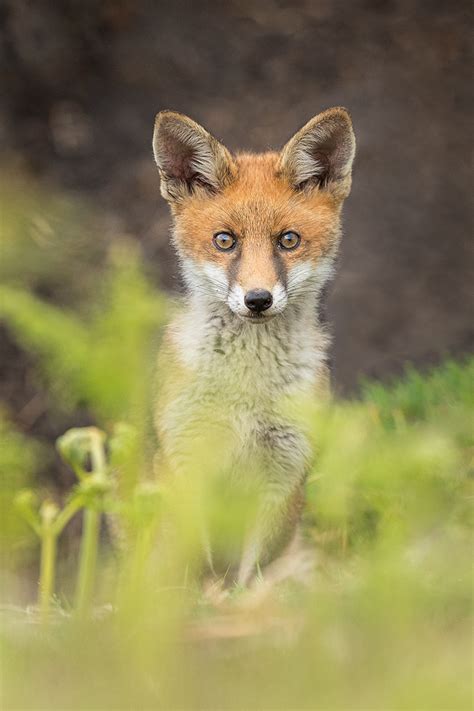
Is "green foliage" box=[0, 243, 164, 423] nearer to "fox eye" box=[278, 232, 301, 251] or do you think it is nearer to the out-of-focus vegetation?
the out-of-focus vegetation

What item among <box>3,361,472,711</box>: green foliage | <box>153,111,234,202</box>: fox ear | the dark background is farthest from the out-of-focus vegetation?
the dark background

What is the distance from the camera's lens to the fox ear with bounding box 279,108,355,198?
4.41m

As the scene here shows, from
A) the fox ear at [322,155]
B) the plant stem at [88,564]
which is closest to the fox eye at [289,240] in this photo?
the fox ear at [322,155]

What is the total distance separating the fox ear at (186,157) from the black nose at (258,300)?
773 mm

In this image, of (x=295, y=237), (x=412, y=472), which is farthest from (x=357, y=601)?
(x=295, y=237)

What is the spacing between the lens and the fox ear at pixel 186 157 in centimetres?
440

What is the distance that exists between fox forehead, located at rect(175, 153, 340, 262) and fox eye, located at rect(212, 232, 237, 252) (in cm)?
2

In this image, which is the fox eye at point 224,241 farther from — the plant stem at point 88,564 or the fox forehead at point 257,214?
the plant stem at point 88,564

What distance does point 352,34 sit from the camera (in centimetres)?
925

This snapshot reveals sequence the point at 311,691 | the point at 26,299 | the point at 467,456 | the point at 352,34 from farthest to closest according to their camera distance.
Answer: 1. the point at 352,34
2. the point at 467,456
3. the point at 26,299
4. the point at 311,691

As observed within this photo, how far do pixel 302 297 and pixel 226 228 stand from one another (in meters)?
0.50

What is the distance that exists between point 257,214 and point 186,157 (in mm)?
538

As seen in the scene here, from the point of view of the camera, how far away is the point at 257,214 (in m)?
4.30

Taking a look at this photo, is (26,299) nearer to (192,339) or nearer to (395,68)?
(192,339)
